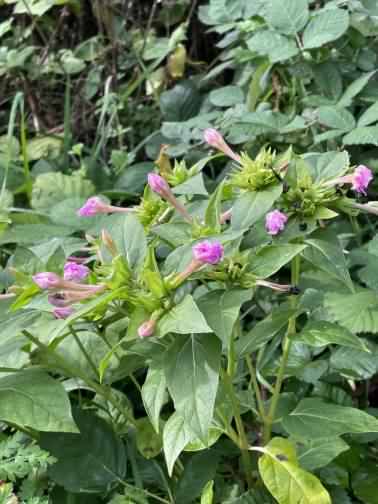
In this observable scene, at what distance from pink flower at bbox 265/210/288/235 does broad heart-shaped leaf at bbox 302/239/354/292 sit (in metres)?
0.06

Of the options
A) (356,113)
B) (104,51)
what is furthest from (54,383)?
(104,51)

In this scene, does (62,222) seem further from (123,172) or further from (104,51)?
(104,51)

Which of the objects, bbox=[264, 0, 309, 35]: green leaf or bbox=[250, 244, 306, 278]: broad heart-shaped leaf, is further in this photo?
bbox=[264, 0, 309, 35]: green leaf

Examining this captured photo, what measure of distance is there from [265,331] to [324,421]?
16 centimetres

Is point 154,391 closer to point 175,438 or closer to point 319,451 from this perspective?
point 175,438

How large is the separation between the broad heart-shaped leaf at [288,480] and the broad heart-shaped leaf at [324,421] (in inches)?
1.4

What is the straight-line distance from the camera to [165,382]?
2.66ft

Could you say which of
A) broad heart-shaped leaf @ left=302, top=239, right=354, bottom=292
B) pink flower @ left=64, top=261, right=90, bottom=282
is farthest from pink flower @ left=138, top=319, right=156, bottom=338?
broad heart-shaped leaf @ left=302, top=239, right=354, bottom=292

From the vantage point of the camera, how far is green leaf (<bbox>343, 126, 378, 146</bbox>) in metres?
1.32

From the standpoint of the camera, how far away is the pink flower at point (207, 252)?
72 cm

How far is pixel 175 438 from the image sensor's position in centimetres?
85

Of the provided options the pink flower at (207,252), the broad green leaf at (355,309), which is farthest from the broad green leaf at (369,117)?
the pink flower at (207,252)

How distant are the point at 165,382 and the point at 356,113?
1.10 metres

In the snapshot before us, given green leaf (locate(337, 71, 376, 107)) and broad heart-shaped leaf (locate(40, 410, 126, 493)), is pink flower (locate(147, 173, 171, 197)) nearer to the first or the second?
broad heart-shaped leaf (locate(40, 410, 126, 493))
